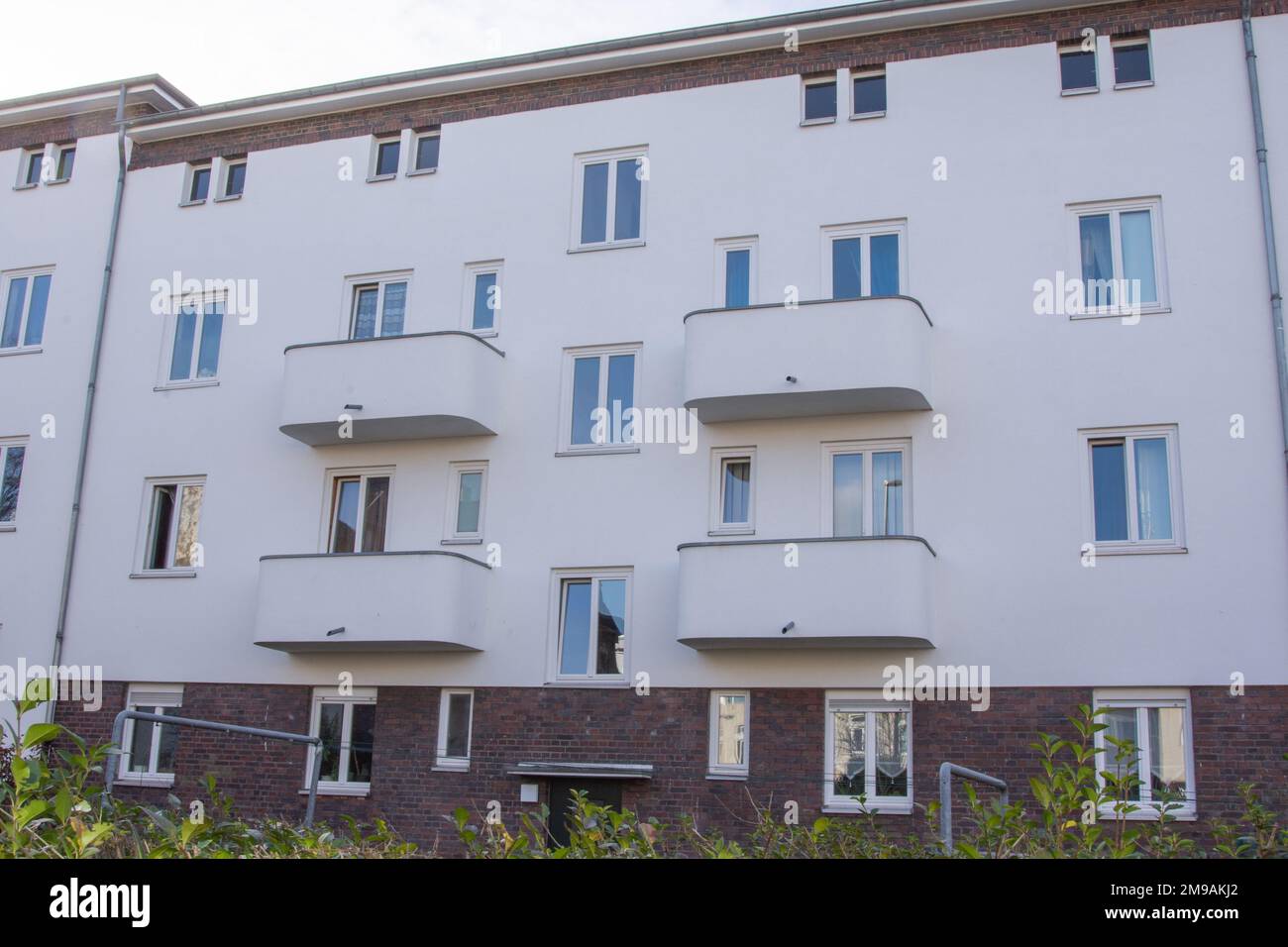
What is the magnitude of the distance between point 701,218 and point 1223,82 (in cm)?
612

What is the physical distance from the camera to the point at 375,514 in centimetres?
1644

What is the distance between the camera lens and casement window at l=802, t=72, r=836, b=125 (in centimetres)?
1598

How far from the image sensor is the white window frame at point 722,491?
14.8 meters

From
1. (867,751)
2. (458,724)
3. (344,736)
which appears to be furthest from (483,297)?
(867,751)

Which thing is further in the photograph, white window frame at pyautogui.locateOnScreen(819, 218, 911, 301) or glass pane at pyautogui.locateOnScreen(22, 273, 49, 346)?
glass pane at pyautogui.locateOnScreen(22, 273, 49, 346)

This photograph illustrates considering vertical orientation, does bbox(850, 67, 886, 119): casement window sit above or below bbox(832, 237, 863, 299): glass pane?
above

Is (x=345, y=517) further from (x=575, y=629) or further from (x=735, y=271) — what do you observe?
(x=735, y=271)

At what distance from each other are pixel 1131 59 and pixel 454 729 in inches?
443

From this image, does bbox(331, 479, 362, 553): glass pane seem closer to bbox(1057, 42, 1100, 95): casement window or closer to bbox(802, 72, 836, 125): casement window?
bbox(802, 72, 836, 125): casement window

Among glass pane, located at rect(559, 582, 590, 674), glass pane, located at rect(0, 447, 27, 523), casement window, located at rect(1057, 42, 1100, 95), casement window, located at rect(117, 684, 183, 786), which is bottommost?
casement window, located at rect(117, 684, 183, 786)

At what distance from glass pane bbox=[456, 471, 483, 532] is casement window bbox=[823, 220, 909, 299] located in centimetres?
493

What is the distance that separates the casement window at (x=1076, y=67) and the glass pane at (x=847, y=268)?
296 cm

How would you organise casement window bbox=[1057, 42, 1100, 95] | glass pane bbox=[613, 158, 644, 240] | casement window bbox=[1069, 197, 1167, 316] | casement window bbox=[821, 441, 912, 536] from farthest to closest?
glass pane bbox=[613, 158, 644, 240] → casement window bbox=[1057, 42, 1100, 95] → casement window bbox=[821, 441, 912, 536] → casement window bbox=[1069, 197, 1167, 316]

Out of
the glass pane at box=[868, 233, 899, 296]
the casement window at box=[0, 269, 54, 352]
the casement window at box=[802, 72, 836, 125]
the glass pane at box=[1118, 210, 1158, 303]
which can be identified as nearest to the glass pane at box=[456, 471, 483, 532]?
the glass pane at box=[868, 233, 899, 296]
